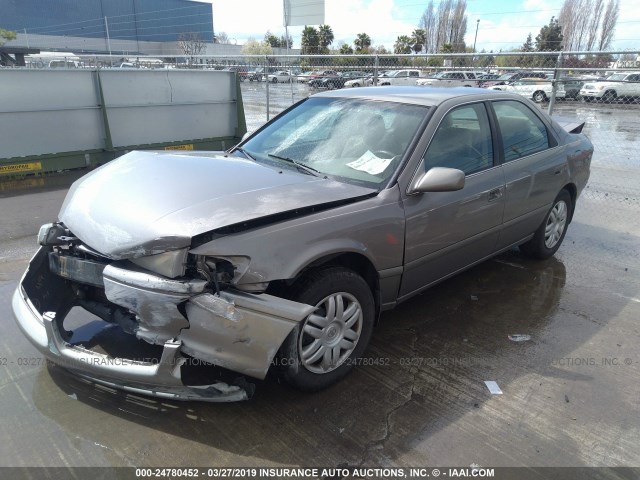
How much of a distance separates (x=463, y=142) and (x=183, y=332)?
2.49 metres

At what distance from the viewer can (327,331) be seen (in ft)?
9.09

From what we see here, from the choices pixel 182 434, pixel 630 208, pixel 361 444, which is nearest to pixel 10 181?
pixel 182 434

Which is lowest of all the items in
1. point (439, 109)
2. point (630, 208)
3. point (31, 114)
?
point (630, 208)

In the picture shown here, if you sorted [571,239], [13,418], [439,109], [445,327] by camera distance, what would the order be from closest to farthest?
[13,418]
[439,109]
[445,327]
[571,239]

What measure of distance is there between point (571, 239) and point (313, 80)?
7.83 metres

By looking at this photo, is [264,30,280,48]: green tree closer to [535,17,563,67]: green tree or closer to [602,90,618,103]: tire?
[535,17,563,67]: green tree

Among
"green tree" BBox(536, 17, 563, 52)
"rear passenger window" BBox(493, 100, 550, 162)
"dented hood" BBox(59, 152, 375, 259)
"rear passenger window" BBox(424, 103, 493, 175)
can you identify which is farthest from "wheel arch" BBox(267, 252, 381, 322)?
"green tree" BBox(536, 17, 563, 52)

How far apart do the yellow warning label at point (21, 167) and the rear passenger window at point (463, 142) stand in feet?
23.0

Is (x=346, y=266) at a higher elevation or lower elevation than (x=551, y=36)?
lower

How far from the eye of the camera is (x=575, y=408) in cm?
283

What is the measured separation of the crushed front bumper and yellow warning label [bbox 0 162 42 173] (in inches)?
247

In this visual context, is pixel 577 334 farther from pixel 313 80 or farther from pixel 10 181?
pixel 313 80

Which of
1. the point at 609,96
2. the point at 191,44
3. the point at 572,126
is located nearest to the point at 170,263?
the point at 572,126

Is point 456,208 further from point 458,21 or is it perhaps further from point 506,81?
point 458,21
